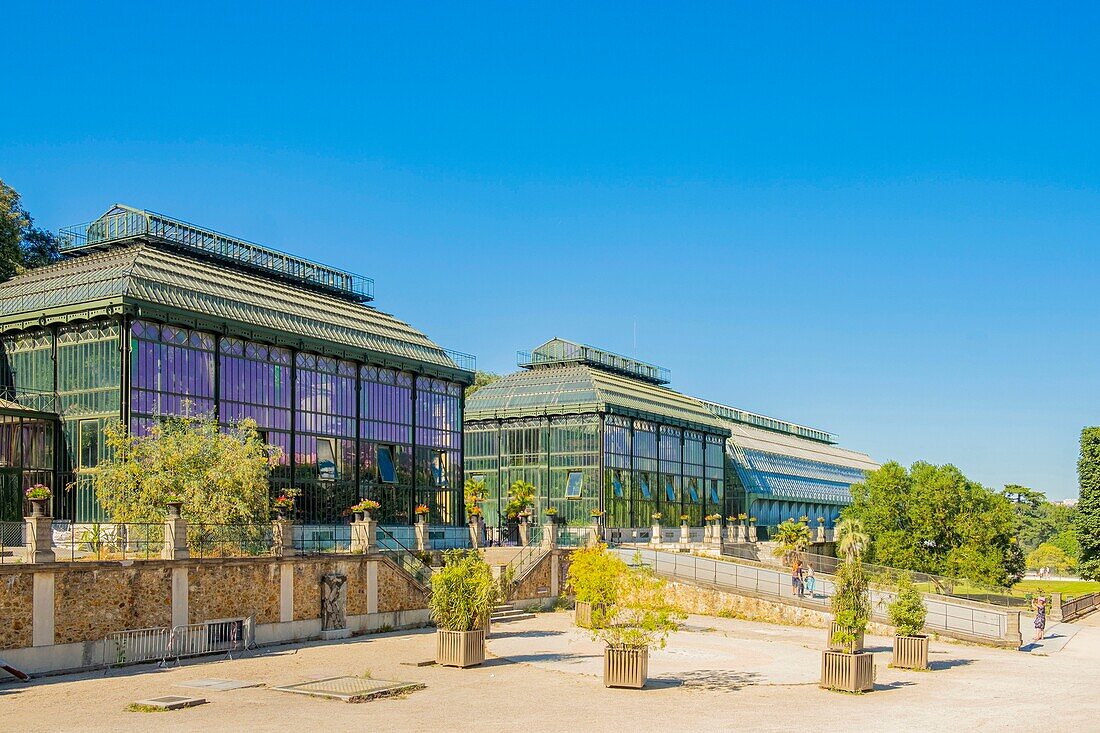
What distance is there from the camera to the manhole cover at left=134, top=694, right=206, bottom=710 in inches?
950

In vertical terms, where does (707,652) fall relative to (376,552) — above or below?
below

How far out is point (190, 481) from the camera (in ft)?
120

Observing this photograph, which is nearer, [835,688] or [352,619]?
[835,688]

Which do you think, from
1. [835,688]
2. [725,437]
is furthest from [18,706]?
[725,437]

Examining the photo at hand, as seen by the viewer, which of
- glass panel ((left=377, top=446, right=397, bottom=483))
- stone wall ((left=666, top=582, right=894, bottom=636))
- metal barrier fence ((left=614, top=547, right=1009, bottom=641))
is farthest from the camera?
glass panel ((left=377, top=446, right=397, bottom=483))

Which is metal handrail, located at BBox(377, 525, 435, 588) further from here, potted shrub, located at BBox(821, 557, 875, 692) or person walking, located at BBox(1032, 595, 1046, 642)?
person walking, located at BBox(1032, 595, 1046, 642)

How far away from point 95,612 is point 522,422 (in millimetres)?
46204

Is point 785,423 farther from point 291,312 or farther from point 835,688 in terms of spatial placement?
point 835,688

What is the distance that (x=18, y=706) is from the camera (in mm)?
24438

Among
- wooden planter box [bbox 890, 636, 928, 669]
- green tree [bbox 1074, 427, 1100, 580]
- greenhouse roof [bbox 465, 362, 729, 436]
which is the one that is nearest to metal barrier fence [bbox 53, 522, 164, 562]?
wooden planter box [bbox 890, 636, 928, 669]

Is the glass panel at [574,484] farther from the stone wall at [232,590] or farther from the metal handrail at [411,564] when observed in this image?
the stone wall at [232,590]

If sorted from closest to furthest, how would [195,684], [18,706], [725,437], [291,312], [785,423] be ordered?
1. [18,706]
2. [195,684]
3. [291,312]
4. [725,437]
5. [785,423]

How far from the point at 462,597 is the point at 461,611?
0.53 metres

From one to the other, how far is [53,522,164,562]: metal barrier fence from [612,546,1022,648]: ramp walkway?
16441 millimetres
